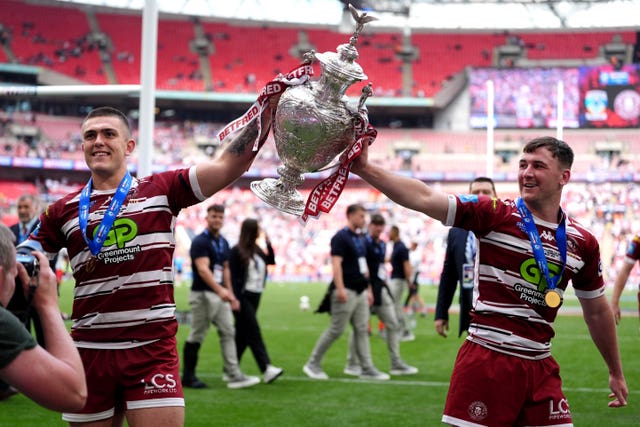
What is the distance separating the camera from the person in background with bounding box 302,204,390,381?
32.0ft

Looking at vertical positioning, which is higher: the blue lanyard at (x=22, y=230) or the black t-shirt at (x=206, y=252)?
the blue lanyard at (x=22, y=230)

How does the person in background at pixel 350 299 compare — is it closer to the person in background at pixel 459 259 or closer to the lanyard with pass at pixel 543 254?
the person in background at pixel 459 259

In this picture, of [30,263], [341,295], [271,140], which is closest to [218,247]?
[341,295]

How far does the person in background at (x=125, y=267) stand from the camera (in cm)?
356

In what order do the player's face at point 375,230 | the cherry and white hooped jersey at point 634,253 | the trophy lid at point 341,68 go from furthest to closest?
the player's face at point 375,230 < the cherry and white hooped jersey at point 634,253 < the trophy lid at point 341,68

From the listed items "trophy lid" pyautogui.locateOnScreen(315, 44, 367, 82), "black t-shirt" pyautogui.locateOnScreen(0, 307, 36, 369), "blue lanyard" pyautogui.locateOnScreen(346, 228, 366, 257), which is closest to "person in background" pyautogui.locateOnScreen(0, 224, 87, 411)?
"black t-shirt" pyautogui.locateOnScreen(0, 307, 36, 369)

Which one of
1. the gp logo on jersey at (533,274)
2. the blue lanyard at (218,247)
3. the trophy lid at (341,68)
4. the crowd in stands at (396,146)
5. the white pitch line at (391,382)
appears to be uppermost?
the crowd in stands at (396,146)

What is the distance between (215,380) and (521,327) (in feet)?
21.0

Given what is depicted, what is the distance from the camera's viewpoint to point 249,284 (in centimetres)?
973

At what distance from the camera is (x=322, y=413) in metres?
7.61

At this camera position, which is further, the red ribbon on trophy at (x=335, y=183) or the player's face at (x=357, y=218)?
the player's face at (x=357, y=218)

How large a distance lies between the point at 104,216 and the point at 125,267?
249 millimetres

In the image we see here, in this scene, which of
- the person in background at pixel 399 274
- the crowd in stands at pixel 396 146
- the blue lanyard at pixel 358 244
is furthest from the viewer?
the crowd in stands at pixel 396 146

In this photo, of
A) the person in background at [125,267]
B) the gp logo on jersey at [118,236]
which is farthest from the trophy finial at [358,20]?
the gp logo on jersey at [118,236]
